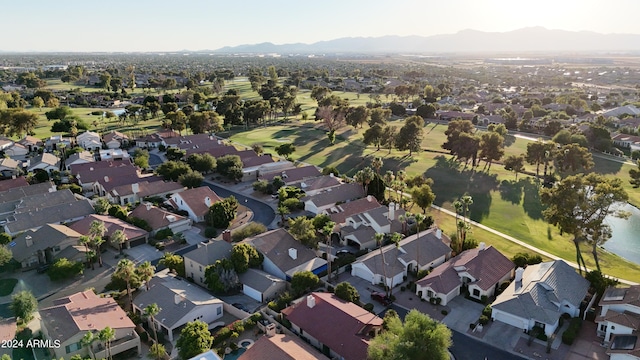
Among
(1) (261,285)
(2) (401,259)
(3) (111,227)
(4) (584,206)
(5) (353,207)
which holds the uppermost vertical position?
(4) (584,206)

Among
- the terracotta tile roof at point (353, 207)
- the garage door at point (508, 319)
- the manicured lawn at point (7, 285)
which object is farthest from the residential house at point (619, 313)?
the manicured lawn at point (7, 285)

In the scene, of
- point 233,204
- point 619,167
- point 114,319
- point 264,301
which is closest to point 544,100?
point 619,167

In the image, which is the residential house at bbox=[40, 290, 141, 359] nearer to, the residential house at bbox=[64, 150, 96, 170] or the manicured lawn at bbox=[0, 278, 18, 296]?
the manicured lawn at bbox=[0, 278, 18, 296]

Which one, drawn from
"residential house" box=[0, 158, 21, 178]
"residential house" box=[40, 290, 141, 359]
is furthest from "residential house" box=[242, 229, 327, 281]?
"residential house" box=[0, 158, 21, 178]

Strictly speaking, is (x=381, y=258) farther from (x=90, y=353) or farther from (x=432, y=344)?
(x=90, y=353)

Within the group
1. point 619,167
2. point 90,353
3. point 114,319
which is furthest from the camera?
point 619,167

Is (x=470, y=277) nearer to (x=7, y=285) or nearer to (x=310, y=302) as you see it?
(x=310, y=302)

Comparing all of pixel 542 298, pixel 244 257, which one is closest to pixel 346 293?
pixel 244 257
